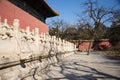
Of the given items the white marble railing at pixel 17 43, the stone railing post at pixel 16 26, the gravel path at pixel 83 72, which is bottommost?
the gravel path at pixel 83 72

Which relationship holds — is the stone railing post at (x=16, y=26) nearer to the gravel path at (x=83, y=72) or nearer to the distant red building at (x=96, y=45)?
the gravel path at (x=83, y=72)

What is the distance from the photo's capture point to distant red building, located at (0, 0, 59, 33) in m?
10.0

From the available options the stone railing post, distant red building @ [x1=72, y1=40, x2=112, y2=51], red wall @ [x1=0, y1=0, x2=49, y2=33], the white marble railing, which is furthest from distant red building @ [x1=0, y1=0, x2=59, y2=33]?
distant red building @ [x1=72, y1=40, x2=112, y2=51]

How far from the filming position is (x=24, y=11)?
41.4ft

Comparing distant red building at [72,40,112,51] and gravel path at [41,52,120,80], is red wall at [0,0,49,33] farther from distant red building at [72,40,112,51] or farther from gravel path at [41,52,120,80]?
distant red building at [72,40,112,51]

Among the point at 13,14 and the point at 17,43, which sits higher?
the point at 13,14

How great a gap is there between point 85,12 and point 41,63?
79.9ft

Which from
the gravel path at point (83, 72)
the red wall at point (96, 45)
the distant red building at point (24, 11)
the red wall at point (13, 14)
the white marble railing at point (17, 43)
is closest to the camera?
the white marble railing at point (17, 43)

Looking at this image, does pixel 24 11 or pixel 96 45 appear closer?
pixel 24 11

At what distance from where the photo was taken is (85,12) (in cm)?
3192

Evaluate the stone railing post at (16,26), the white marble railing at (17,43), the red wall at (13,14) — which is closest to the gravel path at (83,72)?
the white marble railing at (17,43)

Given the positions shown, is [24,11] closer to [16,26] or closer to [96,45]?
[16,26]

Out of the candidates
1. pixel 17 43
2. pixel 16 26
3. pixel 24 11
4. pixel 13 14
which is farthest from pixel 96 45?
pixel 16 26

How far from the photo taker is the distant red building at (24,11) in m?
10.0
